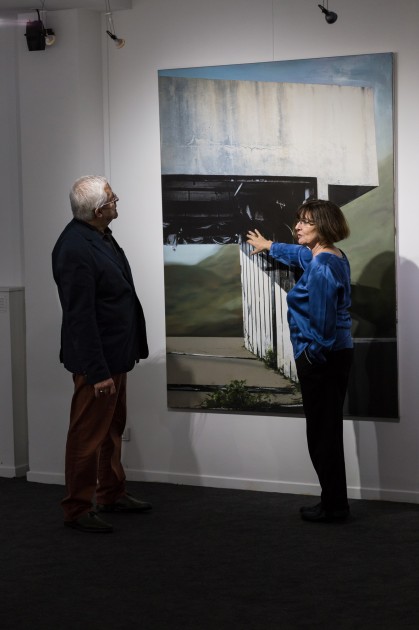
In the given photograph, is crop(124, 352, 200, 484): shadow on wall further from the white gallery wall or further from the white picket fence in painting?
the white picket fence in painting

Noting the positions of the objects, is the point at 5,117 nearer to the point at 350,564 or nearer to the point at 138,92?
the point at 138,92

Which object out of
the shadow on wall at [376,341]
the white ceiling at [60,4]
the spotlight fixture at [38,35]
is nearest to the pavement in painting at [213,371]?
the shadow on wall at [376,341]

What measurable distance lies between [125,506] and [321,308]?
1.60 metres

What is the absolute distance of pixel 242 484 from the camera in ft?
20.4

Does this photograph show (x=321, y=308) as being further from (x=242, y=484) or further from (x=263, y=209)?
(x=242, y=484)

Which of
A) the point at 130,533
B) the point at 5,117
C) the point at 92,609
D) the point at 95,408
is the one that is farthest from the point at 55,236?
the point at 92,609

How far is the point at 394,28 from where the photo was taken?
564 cm

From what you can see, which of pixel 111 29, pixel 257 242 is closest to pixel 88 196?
pixel 257 242

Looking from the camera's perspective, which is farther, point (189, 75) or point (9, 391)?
point (9, 391)

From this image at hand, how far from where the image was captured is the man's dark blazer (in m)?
5.21

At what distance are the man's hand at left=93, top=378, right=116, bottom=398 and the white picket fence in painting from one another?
1.16 metres

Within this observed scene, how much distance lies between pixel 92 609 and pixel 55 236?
279 cm

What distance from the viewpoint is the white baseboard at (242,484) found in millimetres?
5867

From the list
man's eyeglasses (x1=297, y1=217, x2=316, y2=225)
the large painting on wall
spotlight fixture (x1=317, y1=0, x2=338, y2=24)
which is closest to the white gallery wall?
the large painting on wall
